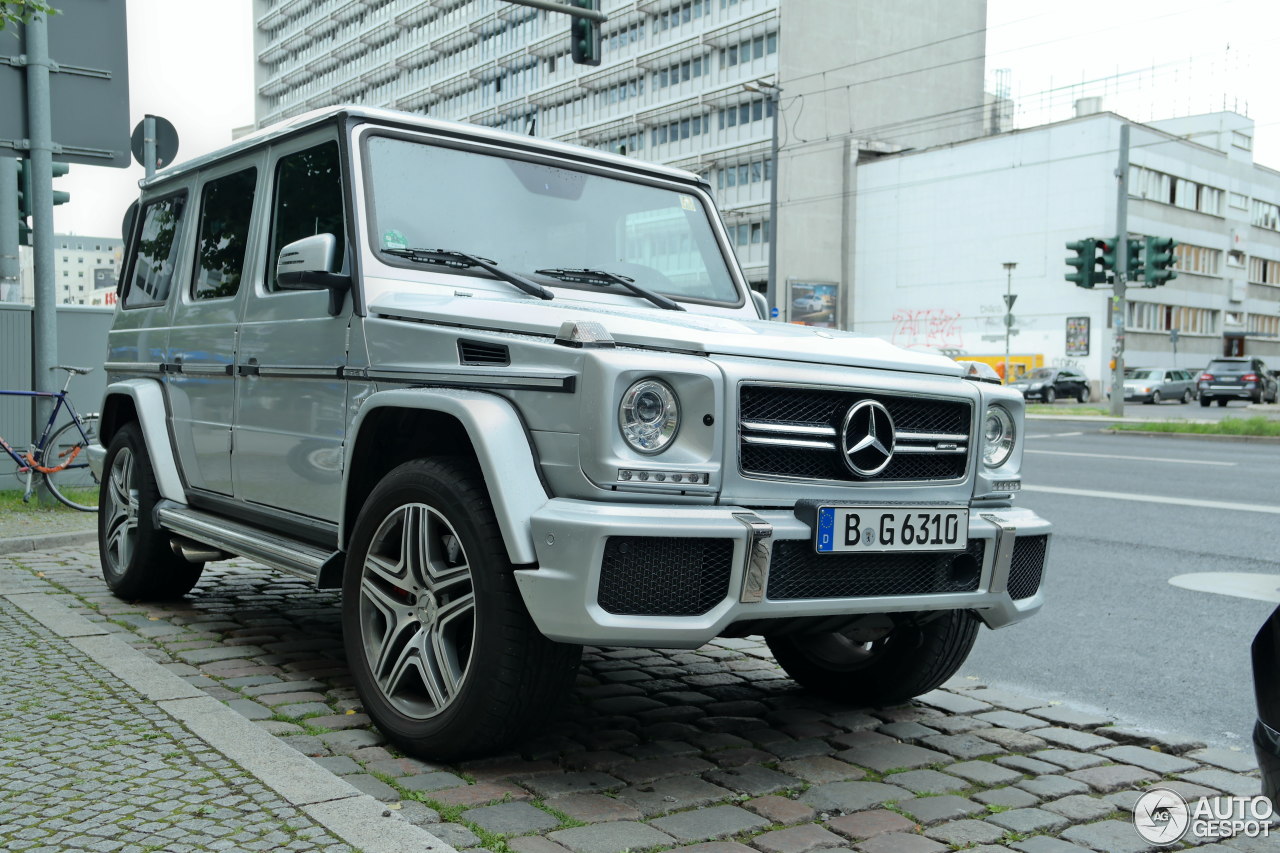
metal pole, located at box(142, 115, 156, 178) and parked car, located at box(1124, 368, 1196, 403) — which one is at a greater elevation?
metal pole, located at box(142, 115, 156, 178)

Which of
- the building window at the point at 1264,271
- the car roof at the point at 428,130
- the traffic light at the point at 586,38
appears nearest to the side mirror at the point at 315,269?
the car roof at the point at 428,130

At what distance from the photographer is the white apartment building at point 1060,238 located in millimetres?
57938

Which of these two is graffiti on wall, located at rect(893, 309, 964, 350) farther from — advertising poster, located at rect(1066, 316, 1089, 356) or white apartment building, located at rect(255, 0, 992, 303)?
advertising poster, located at rect(1066, 316, 1089, 356)

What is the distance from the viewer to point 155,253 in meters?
6.73

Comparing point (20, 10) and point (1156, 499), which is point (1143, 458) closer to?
point (1156, 499)

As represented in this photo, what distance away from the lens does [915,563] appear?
3.93m

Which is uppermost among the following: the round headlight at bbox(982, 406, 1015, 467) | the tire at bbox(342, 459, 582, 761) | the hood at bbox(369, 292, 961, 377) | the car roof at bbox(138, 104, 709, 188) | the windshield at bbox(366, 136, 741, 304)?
the car roof at bbox(138, 104, 709, 188)

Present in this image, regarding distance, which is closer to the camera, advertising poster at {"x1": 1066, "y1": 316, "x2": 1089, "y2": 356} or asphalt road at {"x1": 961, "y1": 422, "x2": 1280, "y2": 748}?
asphalt road at {"x1": 961, "y1": 422, "x2": 1280, "y2": 748}

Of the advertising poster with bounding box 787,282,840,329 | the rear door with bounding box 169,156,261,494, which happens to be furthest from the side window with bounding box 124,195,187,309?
the advertising poster with bounding box 787,282,840,329

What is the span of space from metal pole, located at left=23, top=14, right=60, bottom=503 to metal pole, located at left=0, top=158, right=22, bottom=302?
1796 mm

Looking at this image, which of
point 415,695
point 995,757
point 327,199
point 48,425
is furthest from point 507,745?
point 48,425

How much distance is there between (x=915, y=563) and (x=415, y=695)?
63.9 inches

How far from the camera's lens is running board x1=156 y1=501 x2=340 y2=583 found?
15.1ft

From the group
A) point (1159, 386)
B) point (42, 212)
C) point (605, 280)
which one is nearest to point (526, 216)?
point (605, 280)
